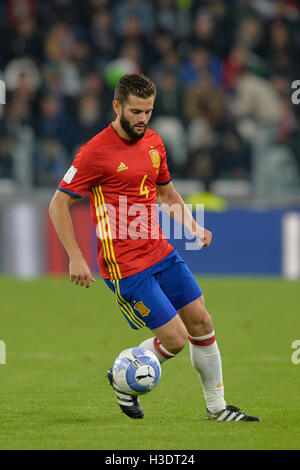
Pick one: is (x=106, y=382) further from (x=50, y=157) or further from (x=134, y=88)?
(x=50, y=157)

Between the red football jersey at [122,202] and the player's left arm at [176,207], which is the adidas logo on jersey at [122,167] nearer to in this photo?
the red football jersey at [122,202]

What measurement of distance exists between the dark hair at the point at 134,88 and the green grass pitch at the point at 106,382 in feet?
6.52

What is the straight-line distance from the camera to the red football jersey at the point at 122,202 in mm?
6070

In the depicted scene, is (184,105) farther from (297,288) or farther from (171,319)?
(171,319)

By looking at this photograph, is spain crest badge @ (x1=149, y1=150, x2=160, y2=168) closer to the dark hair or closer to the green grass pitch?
the dark hair

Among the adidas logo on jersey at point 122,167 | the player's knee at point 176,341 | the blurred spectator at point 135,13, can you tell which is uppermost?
the blurred spectator at point 135,13

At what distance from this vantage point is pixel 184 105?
1523cm

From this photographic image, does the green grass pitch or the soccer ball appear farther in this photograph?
the soccer ball

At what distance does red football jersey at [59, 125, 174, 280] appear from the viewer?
607 centimetres

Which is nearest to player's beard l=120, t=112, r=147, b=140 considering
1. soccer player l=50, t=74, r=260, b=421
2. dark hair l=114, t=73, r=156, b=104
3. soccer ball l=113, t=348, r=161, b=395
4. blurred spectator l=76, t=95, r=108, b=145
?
soccer player l=50, t=74, r=260, b=421

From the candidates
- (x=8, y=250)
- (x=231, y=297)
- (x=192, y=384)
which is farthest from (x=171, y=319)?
(x=8, y=250)

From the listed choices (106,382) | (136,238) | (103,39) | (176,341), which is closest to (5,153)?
(103,39)

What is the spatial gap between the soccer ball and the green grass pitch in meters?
0.21

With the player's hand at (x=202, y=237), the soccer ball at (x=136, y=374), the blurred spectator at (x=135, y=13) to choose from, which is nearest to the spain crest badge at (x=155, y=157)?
the player's hand at (x=202, y=237)
